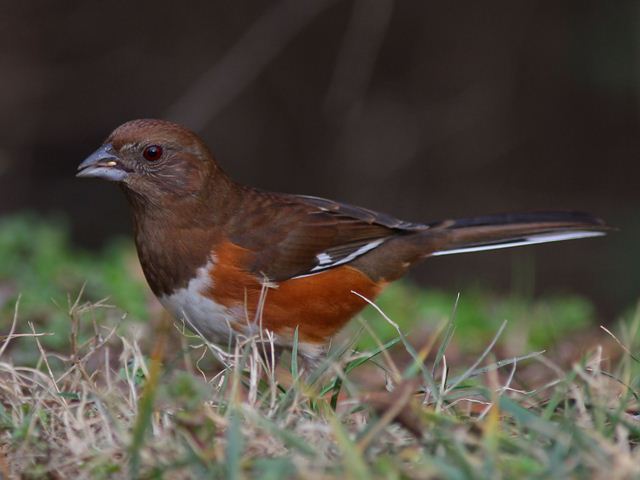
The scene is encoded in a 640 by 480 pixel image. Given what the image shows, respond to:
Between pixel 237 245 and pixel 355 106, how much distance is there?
21.2 feet

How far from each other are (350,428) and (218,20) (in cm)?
824

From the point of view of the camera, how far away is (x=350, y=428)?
8.48ft

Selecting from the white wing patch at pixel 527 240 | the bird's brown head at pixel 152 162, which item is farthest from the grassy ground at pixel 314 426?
the white wing patch at pixel 527 240

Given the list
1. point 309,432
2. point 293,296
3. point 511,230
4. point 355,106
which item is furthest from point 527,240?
point 355,106

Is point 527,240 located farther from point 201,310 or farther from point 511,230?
point 201,310

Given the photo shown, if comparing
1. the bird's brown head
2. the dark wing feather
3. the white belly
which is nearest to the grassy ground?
the white belly

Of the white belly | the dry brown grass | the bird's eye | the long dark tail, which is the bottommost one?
the white belly

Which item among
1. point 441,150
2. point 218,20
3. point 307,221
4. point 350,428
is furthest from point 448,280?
point 350,428

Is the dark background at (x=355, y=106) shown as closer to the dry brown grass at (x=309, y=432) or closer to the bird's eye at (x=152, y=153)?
the bird's eye at (x=152, y=153)

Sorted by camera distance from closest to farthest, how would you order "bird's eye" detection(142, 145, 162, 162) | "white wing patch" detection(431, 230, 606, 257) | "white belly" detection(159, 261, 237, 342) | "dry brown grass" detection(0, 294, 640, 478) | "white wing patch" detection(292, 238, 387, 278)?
"dry brown grass" detection(0, 294, 640, 478), "white belly" detection(159, 261, 237, 342), "bird's eye" detection(142, 145, 162, 162), "white wing patch" detection(292, 238, 387, 278), "white wing patch" detection(431, 230, 606, 257)

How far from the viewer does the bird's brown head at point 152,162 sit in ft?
13.5

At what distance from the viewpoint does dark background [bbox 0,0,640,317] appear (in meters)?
9.70

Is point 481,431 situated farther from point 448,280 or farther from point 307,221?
point 448,280

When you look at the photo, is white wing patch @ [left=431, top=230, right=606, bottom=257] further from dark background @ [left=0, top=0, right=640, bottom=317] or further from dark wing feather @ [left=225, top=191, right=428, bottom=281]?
dark background @ [left=0, top=0, right=640, bottom=317]
